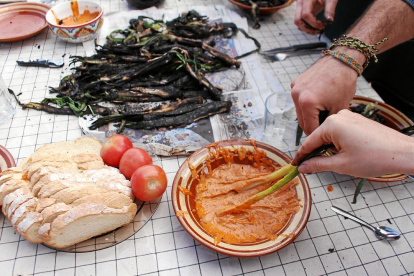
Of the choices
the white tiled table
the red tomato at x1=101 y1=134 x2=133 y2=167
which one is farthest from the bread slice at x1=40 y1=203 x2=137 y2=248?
the red tomato at x1=101 y1=134 x2=133 y2=167

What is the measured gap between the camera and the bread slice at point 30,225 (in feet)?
4.85

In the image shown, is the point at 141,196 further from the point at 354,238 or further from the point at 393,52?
the point at 393,52

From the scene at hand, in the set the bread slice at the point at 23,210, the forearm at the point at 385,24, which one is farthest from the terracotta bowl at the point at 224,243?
the forearm at the point at 385,24

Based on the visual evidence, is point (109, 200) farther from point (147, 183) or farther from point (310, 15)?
point (310, 15)

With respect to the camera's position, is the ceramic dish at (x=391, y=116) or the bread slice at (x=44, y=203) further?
the ceramic dish at (x=391, y=116)

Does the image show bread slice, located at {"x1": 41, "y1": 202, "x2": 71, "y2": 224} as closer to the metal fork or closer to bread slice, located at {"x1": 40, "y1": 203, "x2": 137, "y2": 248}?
bread slice, located at {"x1": 40, "y1": 203, "x2": 137, "y2": 248}

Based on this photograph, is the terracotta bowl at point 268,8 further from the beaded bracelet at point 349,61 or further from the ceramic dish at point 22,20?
the ceramic dish at point 22,20

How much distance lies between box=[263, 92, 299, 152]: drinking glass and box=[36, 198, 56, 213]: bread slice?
4.64 ft

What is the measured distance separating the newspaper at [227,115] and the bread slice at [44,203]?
0.76 m

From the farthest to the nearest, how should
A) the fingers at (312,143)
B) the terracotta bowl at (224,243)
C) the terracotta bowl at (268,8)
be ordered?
the terracotta bowl at (268,8), the terracotta bowl at (224,243), the fingers at (312,143)

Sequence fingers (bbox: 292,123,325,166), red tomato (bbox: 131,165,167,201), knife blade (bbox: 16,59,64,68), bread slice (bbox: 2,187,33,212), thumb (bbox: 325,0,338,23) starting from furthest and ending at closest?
knife blade (bbox: 16,59,64,68), thumb (bbox: 325,0,338,23), red tomato (bbox: 131,165,167,201), bread slice (bbox: 2,187,33,212), fingers (bbox: 292,123,325,166)

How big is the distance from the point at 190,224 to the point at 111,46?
2044mm

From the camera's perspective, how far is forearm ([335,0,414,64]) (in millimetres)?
1925

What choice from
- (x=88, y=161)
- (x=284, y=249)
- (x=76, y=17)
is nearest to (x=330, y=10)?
(x=284, y=249)
